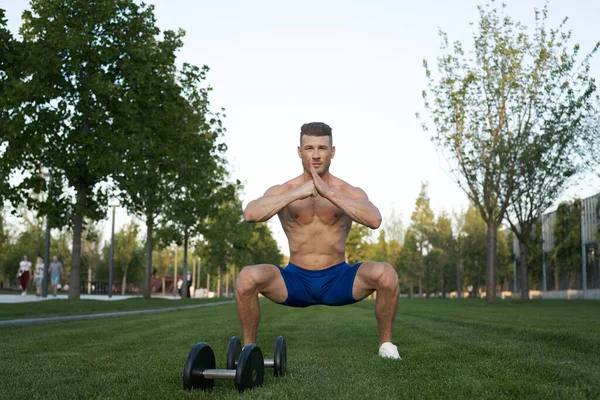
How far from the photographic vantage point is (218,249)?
46.4 m

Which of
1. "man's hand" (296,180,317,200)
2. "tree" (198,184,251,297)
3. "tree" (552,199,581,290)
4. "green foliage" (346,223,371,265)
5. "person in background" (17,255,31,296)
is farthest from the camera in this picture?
Answer: "green foliage" (346,223,371,265)

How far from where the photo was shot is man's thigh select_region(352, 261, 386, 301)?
526 centimetres

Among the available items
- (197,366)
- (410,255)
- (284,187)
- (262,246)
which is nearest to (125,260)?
(262,246)

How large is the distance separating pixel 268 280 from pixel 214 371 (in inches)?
54.7

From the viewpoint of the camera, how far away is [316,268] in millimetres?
5312

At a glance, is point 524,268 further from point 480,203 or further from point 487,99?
point 487,99

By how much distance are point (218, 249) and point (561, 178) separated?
24050mm

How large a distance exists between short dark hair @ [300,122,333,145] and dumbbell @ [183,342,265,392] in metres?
2.00

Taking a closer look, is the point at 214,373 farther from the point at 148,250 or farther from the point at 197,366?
the point at 148,250

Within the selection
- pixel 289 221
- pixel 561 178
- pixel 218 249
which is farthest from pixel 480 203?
pixel 289 221

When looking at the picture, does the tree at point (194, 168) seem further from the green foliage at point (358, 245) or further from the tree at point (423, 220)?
the green foliage at point (358, 245)

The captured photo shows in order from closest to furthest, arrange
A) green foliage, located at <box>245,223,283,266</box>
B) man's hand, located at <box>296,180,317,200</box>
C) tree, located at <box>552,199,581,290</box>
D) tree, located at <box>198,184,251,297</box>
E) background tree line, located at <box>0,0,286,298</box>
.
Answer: man's hand, located at <box>296,180,317,200</box>, background tree line, located at <box>0,0,286,298</box>, tree, located at <box>198,184,251,297</box>, tree, located at <box>552,199,581,290</box>, green foliage, located at <box>245,223,283,266</box>

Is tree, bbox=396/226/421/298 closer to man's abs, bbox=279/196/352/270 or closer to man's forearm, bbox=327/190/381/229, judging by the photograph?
man's abs, bbox=279/196/352/270

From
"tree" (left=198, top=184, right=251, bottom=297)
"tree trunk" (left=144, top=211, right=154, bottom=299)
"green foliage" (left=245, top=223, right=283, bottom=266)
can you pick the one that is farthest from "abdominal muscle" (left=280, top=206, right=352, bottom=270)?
"green foliage" (left=245, top=223, right=283, bottom=266)
